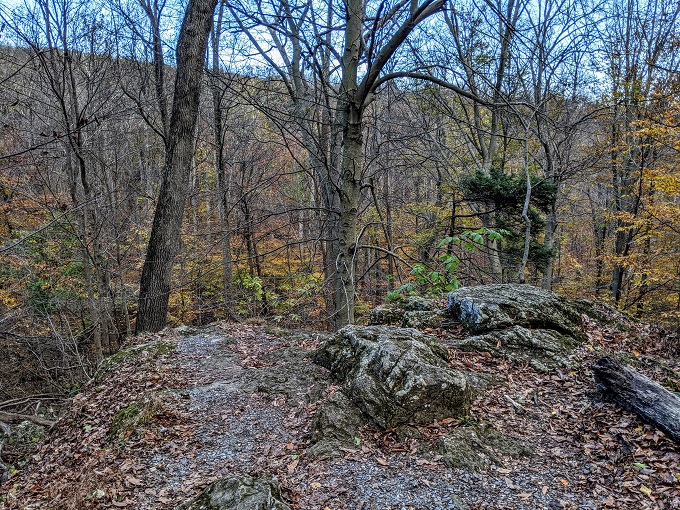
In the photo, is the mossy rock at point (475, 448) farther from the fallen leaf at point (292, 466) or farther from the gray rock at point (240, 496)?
the gray rock at point (240, 496)

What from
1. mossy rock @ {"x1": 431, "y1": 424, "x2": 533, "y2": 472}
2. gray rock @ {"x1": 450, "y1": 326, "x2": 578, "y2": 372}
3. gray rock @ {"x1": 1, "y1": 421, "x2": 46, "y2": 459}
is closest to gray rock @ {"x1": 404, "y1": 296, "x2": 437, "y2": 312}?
gray rock @ {"x1": 450, "y1": 326, "x2": 578, "y2": 372}

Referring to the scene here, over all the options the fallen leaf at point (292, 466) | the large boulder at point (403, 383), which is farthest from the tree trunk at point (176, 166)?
the fallen leaf at point (292, 466)

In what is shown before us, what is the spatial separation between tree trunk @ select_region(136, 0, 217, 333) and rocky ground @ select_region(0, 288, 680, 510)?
6.65ft

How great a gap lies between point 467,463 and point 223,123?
1146 centimetres

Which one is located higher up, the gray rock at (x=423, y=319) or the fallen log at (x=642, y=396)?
the fallen log at (x=642, y=396)

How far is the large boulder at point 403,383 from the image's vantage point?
10.6ft

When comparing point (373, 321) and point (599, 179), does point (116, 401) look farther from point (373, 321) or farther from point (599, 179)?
point (599, 179)

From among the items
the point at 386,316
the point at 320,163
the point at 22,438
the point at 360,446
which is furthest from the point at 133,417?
the point at 320,163

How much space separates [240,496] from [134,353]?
3.63 m

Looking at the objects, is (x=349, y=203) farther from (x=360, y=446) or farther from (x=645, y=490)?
(x=645, y=490)

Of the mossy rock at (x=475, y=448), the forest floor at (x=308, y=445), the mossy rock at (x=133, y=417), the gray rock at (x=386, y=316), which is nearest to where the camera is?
the forest floor at (x=308, y=445)

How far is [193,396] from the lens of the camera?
4.11m

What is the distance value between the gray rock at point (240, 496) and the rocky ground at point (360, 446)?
0.17 m

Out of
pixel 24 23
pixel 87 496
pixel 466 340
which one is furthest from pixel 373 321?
pixel 24 23
